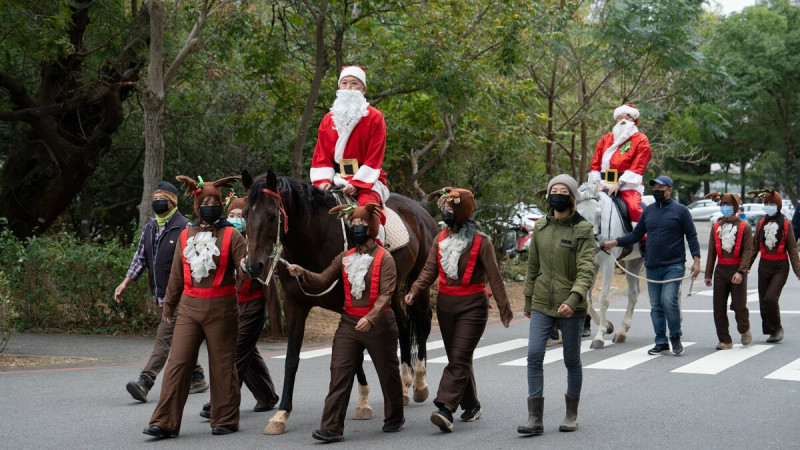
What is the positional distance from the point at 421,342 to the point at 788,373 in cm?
420

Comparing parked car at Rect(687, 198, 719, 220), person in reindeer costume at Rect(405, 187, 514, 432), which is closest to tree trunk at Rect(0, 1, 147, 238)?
person in reindeer costume at Rect(405, 187, 514, 432)

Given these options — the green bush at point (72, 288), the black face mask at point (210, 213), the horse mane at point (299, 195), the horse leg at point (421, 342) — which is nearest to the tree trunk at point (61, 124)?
the green bush at point (72, 288)

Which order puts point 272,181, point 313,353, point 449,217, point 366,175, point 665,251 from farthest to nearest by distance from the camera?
1. point 313,353
2. point 665,251
3. point 366,175
4. point 449,217
5. point 272,181

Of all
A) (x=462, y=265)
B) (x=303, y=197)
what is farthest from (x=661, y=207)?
(x=303, y=197)

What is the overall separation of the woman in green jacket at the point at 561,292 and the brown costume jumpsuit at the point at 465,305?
349 millimetres

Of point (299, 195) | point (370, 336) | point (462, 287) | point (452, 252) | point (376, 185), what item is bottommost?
point (370, 336)

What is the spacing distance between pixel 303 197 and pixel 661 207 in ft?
18.7

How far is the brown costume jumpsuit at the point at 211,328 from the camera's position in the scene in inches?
285

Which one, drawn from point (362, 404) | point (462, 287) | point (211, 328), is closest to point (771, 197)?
point (462, 287)

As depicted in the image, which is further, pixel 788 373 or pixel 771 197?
pixel 771 197

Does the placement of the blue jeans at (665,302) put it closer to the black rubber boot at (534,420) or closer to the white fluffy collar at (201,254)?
the black rubber boot at (534,420)

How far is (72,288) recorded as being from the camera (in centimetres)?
1309

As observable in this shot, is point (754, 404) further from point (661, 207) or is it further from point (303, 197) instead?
point (303, 197)

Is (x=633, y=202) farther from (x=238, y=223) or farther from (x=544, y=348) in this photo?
(x=238, y=223)
